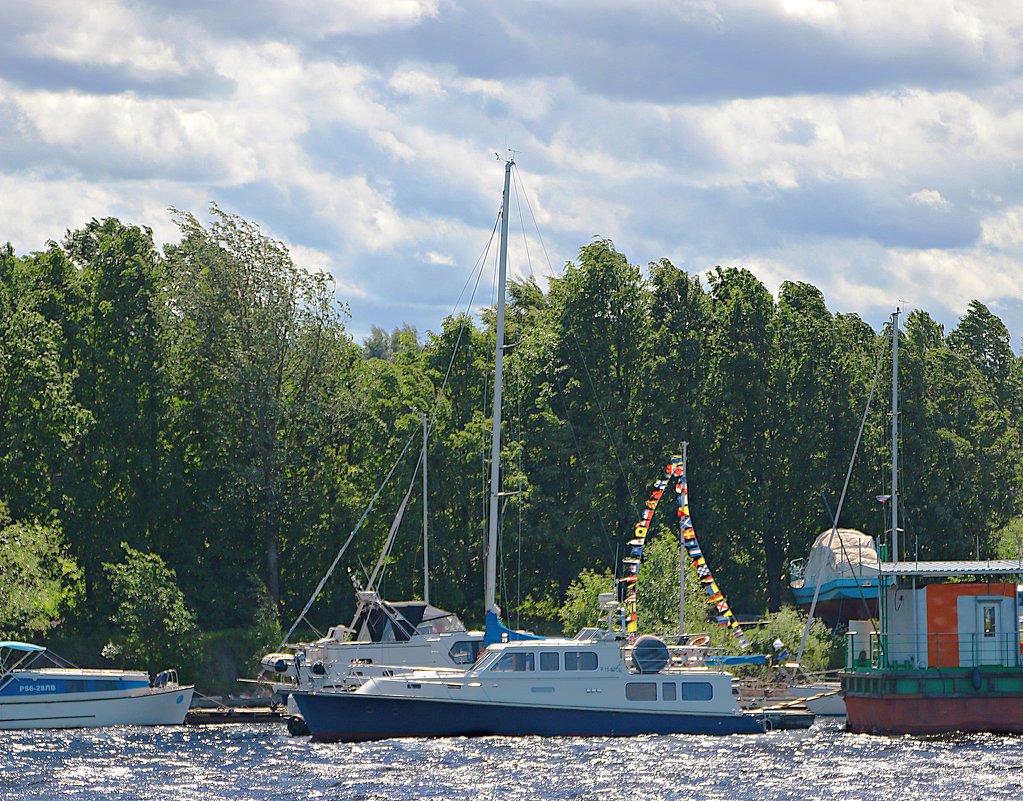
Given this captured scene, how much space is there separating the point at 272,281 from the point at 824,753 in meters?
37.3

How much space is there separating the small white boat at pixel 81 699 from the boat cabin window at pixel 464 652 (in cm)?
991

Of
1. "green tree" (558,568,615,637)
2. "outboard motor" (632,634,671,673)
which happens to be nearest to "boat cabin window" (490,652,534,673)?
"outboard motor" (632,634,671,673)

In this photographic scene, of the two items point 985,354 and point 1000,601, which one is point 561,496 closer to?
point 1000,601

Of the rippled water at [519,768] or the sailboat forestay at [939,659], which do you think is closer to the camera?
the rippled water at [519,768]

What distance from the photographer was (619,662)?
5106cm

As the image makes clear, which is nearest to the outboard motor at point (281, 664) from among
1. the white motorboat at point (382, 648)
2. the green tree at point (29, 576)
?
the white motorboat at point (382, 648)

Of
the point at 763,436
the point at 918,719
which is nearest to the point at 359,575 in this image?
the point at 763,436

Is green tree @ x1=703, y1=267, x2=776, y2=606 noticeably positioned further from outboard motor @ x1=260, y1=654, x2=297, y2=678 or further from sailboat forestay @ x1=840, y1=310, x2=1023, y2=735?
outboard motor @ x1=260, y1=654, x2=297, y2=678

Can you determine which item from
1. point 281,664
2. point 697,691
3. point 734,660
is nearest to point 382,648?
point 281,664

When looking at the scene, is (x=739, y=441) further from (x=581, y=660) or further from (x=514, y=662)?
(x=514, y=662)

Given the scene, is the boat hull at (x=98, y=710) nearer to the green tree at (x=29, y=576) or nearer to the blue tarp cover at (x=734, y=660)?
the green tree at (x=29, y=576)

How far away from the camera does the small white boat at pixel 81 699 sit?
56.6 m

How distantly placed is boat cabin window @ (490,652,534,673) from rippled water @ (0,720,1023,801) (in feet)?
6.95

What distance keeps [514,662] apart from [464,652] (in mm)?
5828
